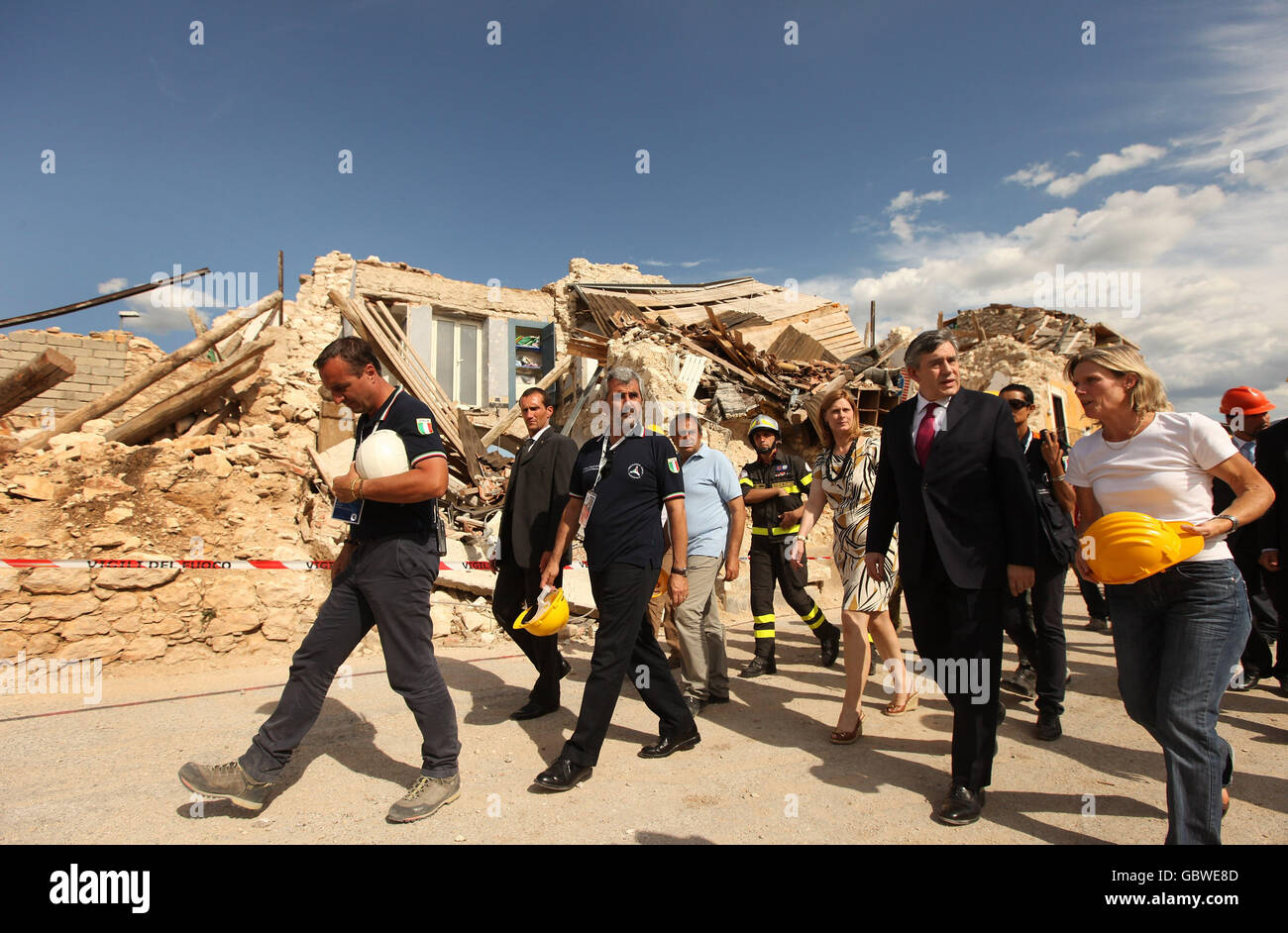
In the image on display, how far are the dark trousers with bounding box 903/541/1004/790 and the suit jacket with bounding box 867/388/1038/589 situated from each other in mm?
79

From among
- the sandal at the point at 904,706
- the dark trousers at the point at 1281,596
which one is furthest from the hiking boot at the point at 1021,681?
the dark trousers at the point at 1281,596

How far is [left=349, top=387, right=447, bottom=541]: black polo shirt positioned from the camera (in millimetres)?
3098

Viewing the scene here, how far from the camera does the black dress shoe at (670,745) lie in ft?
12.1

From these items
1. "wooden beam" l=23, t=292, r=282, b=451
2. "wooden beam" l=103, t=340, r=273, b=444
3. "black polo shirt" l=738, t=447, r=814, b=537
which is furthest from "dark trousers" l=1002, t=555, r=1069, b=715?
"wooden beam" l=23, t=292, r=282, b=451

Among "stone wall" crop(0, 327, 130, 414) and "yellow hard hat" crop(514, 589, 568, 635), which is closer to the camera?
"yellow hard hat" crop(514, 589, 568, 635)

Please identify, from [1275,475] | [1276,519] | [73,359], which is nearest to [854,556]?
[1276,519]

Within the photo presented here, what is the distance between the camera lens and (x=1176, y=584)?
246cm

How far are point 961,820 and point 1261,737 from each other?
2.39 meters

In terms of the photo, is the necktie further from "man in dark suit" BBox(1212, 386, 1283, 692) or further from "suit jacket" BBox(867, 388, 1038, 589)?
"man in dark suit" BBox(1212, 386, 1283, 692)

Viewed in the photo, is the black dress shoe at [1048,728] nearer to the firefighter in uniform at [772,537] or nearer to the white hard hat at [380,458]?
the firefighter in uniform at [772,537]

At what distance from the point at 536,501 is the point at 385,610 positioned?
4.45ft

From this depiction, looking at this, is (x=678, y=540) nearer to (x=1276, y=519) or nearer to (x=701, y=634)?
(x=701, y=634)
